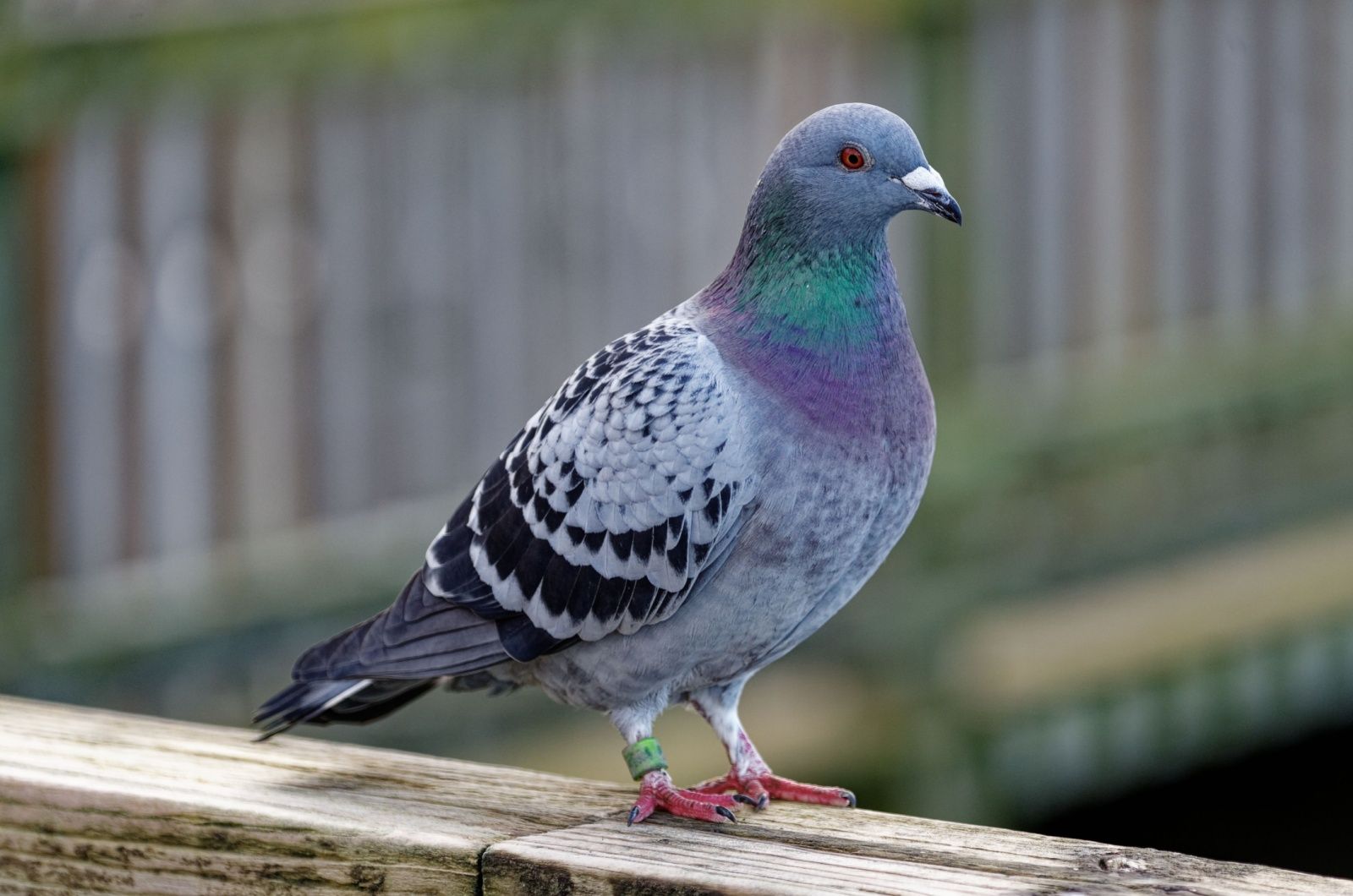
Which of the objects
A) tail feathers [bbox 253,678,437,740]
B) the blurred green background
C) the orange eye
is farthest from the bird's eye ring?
the blurred green background

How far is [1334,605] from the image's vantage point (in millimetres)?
6941

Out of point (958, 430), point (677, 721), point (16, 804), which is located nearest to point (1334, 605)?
point (958, 430)

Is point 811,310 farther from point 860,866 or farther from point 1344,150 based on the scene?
point 1344,150

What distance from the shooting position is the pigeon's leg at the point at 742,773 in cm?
276

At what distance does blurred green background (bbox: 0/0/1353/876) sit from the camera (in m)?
4.90

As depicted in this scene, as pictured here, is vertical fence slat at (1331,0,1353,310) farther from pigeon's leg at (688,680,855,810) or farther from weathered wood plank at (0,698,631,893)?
weathered wood plank at (0,698,631,893)

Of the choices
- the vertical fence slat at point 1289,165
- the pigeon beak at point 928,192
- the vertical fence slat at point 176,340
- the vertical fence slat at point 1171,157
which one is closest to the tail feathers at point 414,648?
the pigeon beak at point 928,192

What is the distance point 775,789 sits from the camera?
2.83m

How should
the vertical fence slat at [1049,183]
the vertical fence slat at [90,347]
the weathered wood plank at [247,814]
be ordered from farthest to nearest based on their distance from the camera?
the vertical fence slat at [1049,183] → the vertical fence slat at [90,347] → the weathered wood plank at [247,814]

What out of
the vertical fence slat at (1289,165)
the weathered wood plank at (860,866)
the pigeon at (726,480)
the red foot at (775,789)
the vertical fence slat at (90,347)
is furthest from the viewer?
the vertical fence slat at (1289,165)

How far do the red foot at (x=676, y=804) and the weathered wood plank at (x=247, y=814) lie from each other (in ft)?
0.16

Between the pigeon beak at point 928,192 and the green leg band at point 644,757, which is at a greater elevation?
the pigeon beak at point 928,192

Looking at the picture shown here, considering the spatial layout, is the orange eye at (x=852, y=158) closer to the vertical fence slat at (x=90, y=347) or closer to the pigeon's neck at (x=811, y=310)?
the pigeon's neck at (x=811, y=310)

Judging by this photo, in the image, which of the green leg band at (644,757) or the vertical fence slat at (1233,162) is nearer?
the green leg band at (644,757)
